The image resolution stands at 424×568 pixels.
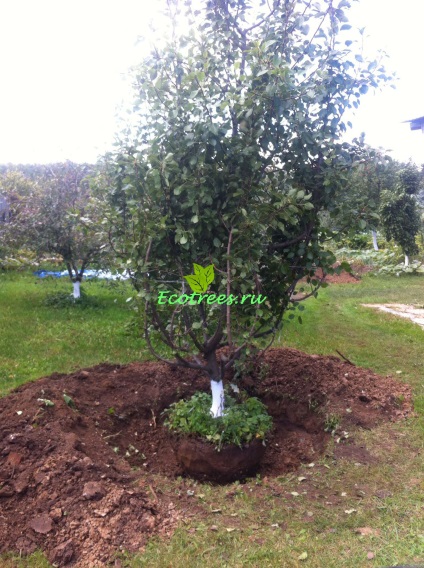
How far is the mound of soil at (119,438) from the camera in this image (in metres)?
2.76

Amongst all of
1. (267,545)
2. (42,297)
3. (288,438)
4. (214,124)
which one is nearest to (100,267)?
(42,297)

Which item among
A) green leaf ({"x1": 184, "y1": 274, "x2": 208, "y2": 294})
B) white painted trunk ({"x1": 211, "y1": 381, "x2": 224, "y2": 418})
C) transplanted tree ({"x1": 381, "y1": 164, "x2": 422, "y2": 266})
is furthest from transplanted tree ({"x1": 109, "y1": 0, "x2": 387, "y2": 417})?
transplanted tree ({"x1": 381, "y1": 164, "x2": 422, "y2": 266})

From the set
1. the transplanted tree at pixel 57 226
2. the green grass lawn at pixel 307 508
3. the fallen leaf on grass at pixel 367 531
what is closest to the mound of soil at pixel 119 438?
the green grass lawn at pixel 307 508

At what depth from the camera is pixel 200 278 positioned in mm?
3357

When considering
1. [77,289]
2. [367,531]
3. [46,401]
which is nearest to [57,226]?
[77,289]

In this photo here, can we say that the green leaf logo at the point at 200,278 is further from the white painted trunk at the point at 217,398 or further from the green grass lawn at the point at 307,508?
the green grass lawn at the point at 307,508

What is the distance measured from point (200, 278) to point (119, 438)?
1.65m

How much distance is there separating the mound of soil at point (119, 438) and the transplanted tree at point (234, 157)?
3.25 ft

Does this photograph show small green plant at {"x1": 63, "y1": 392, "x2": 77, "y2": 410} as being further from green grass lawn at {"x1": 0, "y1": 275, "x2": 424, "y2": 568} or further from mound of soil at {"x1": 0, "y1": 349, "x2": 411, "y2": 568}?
green grass lawn at {"x1": 0, "y1": 275, "x2": 424, "y2": 568}

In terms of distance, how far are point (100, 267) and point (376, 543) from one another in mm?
6769

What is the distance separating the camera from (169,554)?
261 centimetres

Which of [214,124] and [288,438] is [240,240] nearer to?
[214,124]

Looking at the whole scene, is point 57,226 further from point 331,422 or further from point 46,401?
point 331,422

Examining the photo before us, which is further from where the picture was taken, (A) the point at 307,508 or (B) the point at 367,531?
(A) the point at 307,508
